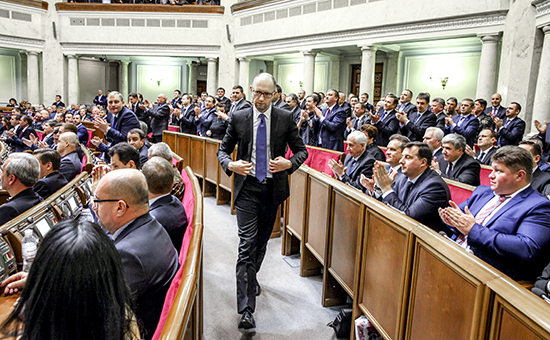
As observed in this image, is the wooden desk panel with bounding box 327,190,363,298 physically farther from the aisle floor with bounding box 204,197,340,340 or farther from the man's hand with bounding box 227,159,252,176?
the man's hand with bounding box 227,159,252,176

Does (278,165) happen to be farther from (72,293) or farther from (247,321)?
(72,293)

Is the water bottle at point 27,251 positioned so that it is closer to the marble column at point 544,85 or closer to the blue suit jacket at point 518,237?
the blue suit jacket at point 518,237

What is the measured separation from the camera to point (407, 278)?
205 cm

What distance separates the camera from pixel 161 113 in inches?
320

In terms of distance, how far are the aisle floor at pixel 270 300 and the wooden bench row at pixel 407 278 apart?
0.24m

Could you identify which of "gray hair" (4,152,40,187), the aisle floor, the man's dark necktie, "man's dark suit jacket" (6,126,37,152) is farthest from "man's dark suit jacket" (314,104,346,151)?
"man's dark suit jacket" (6,126,37,152)

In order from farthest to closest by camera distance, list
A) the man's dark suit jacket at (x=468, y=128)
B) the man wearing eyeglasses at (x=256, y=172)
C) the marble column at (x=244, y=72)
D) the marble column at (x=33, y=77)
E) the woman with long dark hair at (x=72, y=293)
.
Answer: the marble column at (x=33, y=77)
the marble column at (x=244, y=72)
the man's dark suit jacket at (x=468, y=128)
the man wearing eyeglasses at (x=256, y=172)
the woman with long dark hair at (x=72, y=293)

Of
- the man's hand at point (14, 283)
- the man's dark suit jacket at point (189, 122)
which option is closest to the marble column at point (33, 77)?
the man's dark suit jacket at point (189, 122)

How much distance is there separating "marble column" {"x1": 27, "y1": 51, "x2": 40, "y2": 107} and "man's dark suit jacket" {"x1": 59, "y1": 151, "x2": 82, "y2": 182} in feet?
49.8

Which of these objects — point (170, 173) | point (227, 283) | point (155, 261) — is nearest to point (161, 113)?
point (227, 283)

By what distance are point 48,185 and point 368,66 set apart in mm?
9648

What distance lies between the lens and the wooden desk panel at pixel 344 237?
276 cm

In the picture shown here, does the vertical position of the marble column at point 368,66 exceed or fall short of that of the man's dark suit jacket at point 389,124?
it exceeds it

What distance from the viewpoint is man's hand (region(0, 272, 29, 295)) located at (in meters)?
1.90
